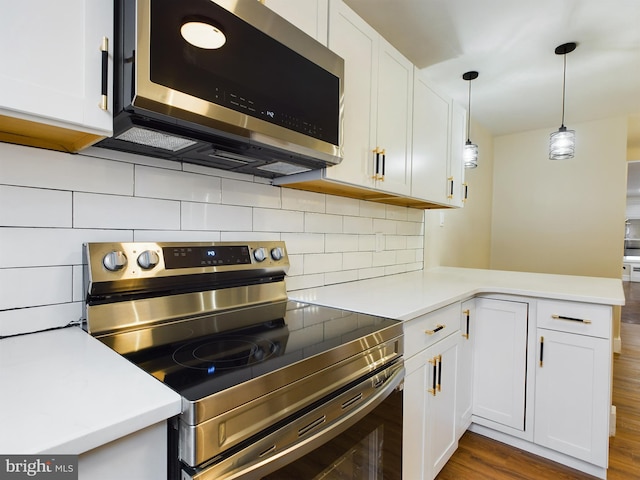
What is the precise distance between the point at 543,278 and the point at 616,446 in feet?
3.30

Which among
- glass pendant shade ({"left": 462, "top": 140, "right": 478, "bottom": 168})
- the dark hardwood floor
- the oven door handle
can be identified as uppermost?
glass pendant shade ({"left": 462, "top": 140, "right": 478, "bottom": 168})

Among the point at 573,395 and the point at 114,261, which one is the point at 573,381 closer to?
the point at 573,395

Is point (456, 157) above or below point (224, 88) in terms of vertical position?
above

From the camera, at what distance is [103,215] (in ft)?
3.40

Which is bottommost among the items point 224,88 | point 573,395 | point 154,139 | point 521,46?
point 573,395

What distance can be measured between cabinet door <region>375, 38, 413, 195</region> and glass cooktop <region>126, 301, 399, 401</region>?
79cm

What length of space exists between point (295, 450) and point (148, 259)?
69 centimetres

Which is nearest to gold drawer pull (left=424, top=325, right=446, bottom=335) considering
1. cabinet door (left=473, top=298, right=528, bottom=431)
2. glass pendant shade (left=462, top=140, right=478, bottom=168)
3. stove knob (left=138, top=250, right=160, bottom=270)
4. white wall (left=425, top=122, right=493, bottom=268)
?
cabinet door (left=473, top=298, right=528, bottom=431)

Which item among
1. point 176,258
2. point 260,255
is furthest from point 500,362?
point 176,258

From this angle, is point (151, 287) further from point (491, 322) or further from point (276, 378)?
point (491, 322)

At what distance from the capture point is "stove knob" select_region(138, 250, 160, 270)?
1.03 meters

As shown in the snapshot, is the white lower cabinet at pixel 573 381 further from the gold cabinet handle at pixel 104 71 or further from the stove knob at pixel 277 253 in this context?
the gold cabinet handle at pixel 104 71


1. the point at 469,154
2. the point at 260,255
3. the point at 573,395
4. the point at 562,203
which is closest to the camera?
the point at 260,255

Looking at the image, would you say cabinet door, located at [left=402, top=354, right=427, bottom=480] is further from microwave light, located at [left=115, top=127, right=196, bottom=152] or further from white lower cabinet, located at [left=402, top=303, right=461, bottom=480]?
microwave light, located at [left=115, top=127, right=196, bottom=152]
